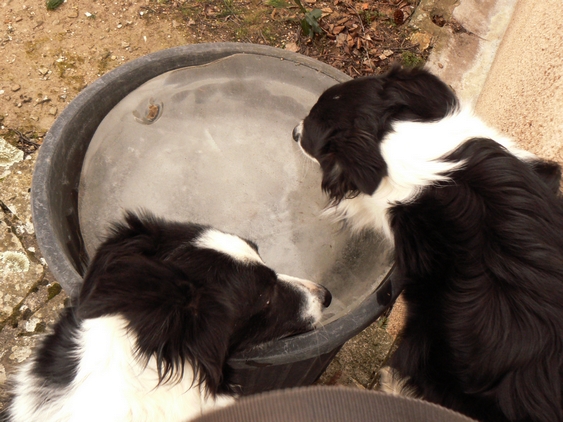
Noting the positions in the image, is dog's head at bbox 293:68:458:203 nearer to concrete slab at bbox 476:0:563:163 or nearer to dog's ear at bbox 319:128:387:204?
dog's ear at bbox 319:128:387:204

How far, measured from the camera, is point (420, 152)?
2.04m

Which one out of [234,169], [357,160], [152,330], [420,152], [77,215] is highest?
[420,152]

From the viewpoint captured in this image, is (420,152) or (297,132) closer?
(420,152)

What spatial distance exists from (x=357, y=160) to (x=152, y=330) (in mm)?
1113

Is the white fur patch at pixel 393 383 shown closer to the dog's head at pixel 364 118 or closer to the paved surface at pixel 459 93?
the paved surface at pixel 459 93

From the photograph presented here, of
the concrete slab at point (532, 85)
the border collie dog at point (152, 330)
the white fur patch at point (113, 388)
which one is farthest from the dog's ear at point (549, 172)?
the white fur patch at point (113, 388)

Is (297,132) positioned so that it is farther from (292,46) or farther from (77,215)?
(292,46)

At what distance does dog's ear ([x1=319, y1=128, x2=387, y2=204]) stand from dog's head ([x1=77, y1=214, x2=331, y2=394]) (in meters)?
0.49

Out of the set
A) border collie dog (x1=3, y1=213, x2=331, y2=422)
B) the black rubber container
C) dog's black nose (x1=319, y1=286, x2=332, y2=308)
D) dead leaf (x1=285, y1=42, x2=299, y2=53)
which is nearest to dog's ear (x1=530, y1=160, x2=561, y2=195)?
the black rubber container

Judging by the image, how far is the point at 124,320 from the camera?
4.67 feet

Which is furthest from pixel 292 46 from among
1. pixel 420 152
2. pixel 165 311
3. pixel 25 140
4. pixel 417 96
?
pixel 165 311

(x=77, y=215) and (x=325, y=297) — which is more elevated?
(x=325, y=297)

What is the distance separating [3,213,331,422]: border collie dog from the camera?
55.4 inches

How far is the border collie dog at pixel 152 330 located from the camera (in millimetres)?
1407
